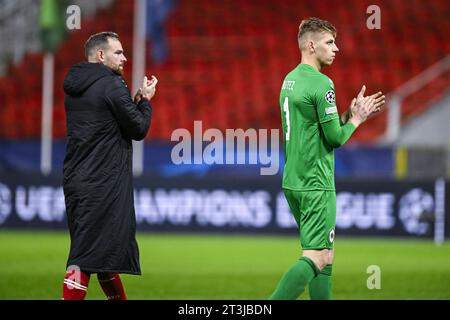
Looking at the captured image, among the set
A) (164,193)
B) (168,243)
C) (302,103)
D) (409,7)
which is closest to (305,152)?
(302,103)

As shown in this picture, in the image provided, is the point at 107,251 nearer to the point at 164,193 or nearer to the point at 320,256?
the point at 320,256

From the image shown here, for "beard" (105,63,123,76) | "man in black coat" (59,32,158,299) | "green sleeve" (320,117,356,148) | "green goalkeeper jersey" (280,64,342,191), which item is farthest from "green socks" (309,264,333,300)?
"beard" (105,63,123,76)

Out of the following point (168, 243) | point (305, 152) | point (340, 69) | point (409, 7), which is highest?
point (409, 7)

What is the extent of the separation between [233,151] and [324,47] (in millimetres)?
8583

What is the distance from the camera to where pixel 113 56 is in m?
6.56

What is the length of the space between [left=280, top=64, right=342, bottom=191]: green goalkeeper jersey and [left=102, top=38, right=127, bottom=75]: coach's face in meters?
1.22

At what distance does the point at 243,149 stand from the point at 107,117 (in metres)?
11.1

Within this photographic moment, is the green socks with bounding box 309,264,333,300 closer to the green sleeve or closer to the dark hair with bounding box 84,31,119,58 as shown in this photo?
the green sleeve

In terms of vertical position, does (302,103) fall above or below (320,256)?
above

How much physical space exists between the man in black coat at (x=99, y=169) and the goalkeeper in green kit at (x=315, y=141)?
1038mm

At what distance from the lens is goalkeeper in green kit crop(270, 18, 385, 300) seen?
20.0 ft

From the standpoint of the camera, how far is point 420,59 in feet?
70.5

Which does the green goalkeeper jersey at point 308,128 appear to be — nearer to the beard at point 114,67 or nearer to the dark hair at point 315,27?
the dark hair at point 315,27

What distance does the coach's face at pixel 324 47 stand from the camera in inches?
248
